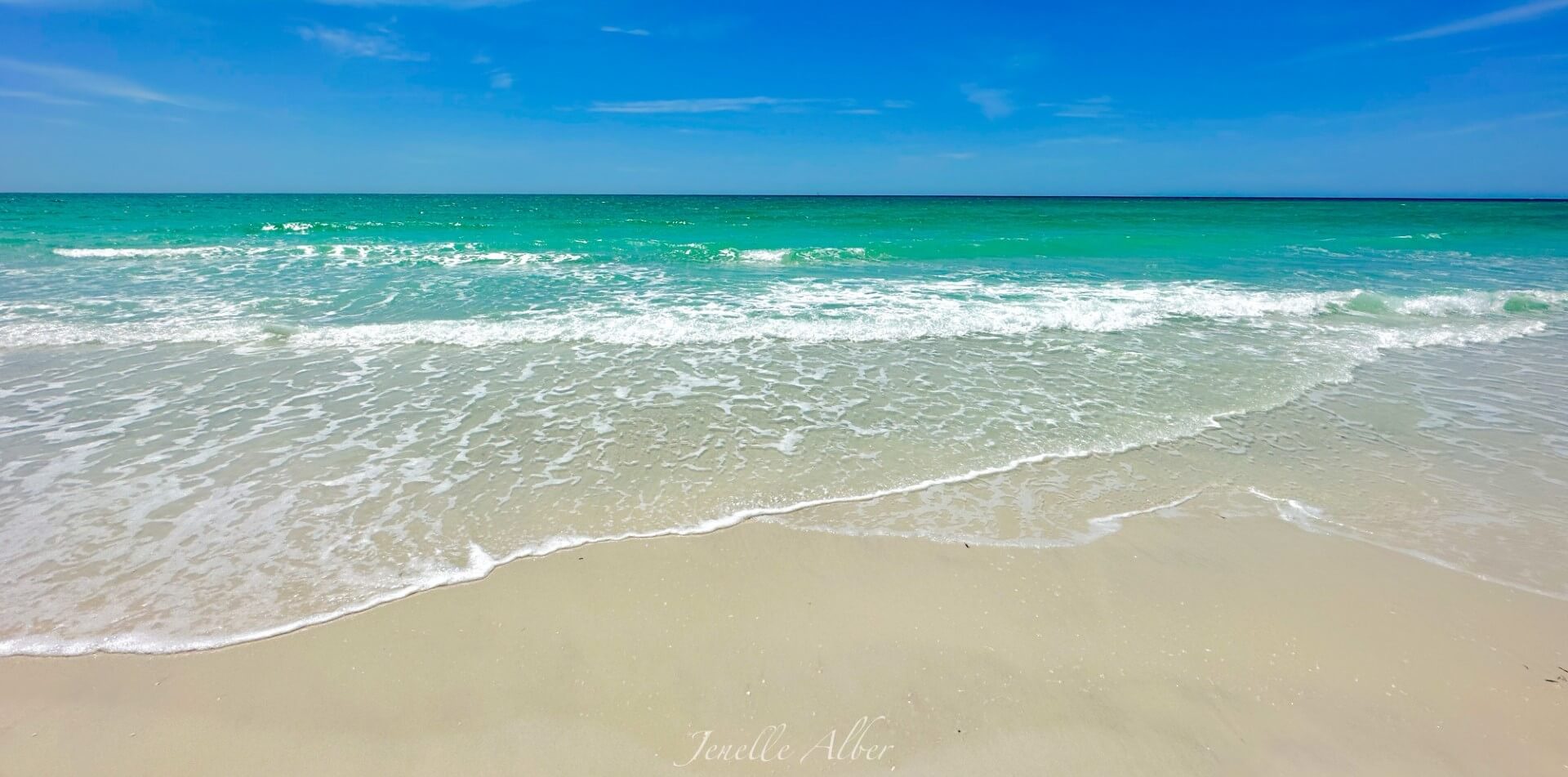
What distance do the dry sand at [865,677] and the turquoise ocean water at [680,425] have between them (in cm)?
37

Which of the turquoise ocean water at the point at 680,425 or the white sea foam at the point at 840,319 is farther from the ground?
the white sea foam at the point at 840,319

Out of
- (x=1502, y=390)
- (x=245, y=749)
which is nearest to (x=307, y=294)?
(x=245, y=749)

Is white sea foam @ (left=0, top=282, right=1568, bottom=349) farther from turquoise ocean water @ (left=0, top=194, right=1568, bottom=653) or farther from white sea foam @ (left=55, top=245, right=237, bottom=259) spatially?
white sea foam @ (left=55, top=245, right=237, bottom=259)

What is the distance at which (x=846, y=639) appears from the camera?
3.36 metres

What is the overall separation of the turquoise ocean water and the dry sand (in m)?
0.37

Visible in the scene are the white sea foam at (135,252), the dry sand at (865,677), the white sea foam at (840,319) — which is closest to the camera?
the dry sand at (865,677)

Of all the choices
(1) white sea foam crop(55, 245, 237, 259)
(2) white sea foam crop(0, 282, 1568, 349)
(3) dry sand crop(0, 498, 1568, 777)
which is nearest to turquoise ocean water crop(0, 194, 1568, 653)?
(2) white sea foam crop(0, 282, 1568, 349)

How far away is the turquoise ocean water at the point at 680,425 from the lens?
4137 mm

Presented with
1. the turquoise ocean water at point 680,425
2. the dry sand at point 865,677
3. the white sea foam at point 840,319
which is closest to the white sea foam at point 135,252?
the turquoise ocean water at point 680,425

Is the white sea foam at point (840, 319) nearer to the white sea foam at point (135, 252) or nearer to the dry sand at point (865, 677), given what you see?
the dry sand at point (865, 677)

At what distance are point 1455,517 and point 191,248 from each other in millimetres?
29381

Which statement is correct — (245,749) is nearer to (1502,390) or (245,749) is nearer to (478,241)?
(1502,390)

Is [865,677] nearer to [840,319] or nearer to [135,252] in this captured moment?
[840,319]

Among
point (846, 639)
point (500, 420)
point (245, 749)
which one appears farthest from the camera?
point (500, 420)
